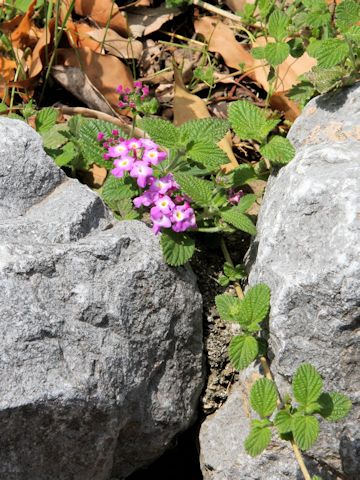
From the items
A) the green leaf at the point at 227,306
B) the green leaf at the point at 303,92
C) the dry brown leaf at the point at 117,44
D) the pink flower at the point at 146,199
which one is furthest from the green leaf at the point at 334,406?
the dry brown leaf at the point at 117,44

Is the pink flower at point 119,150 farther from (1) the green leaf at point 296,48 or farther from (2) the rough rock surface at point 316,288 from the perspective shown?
(1) the green leaf at point 296,48

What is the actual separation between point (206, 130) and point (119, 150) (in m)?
0.36

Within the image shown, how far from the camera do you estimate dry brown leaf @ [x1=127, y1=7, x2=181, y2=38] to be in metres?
4.18

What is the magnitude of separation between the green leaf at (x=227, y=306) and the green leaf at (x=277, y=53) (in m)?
1.11

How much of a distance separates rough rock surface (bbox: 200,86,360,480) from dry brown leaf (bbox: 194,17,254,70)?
53.2 inches

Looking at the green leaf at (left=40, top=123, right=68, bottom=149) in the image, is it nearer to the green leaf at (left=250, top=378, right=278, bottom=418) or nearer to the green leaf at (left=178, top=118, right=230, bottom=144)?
the green leaf at (left=178, top=118, right=230, bottom=144)

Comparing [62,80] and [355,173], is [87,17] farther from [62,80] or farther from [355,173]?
[355,173]

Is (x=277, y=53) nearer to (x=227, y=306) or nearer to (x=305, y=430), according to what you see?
(x=227, y=306)

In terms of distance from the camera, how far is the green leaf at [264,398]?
2.47 meters

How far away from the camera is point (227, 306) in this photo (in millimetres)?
2721

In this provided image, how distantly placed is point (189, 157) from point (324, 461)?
1209 millimetres

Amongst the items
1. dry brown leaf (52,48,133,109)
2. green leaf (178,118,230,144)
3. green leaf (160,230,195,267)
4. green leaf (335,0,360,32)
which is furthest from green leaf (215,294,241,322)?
dry brown leaf (52,48,133,109)

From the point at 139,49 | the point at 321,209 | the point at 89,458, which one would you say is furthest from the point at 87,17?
the point at 89,458

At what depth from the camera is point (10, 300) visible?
2396 mm
